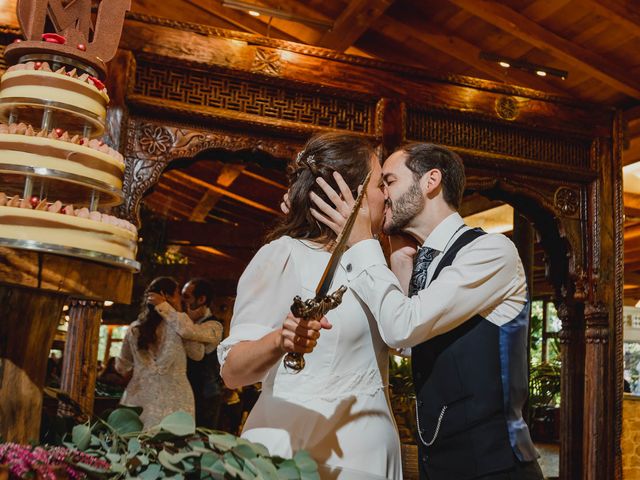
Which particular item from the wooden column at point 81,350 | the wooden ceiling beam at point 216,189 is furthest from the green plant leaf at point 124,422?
the wooden ceiling beam at point 216,189

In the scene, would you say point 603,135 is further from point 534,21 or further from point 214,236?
point 214,236

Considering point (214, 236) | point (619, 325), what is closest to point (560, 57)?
point (619, 325)

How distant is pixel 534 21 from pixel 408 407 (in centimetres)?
271

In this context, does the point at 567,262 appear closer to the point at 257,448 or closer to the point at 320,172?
the point at 320,172

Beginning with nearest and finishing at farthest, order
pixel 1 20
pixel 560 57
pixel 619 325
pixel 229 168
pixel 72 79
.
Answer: pixel 72 79 < pixel 1 20 < pixel 619 325 < pixel 560 57 < pixel 229 168

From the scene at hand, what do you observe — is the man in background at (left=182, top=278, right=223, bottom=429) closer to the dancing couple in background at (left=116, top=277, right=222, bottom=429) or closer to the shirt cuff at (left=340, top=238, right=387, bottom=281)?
the dancing couple in background at (left=116, top=277, right=222, bottom=429)

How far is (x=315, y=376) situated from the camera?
4.97 ft

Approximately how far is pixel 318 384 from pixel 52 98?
0.91 m

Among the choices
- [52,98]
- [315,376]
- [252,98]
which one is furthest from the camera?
[252,98]

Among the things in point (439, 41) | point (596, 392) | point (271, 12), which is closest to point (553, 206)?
point (596, 392)

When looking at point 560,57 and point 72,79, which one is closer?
point 72,79

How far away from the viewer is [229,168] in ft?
26.9

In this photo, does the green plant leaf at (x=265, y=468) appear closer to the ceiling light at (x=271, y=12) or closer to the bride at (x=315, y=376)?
the bride at (x=315, y=376)

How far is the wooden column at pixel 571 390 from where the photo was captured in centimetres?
434
